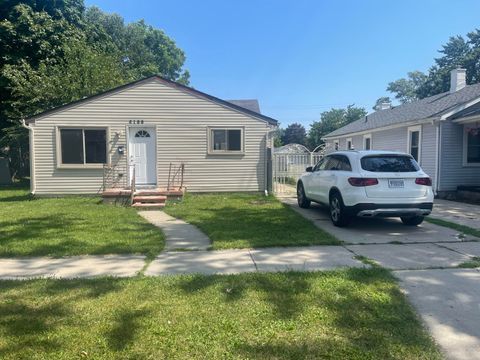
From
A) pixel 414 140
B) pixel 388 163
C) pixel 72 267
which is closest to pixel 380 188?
pixel 388 163

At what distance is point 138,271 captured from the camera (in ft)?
16.3

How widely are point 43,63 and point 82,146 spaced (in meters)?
7.82

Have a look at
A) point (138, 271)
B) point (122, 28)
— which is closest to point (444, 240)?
point (138, 271)

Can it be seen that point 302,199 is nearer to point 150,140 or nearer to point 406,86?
point 150,140

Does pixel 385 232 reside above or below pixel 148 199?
below

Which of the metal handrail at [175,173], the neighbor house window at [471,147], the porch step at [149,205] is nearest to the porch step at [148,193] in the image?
the porch step at [149,205]

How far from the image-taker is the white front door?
13875mm

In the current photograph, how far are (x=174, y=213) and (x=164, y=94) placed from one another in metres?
5.67

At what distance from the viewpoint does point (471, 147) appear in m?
14.2

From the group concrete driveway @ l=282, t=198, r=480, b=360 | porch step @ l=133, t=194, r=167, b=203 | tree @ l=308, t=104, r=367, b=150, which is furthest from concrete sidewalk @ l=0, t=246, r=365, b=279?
tree @ l=308, t=104, r=367, b=150

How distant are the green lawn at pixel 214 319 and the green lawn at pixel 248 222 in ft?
6.11

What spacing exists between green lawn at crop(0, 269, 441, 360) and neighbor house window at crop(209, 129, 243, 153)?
9.76 metres

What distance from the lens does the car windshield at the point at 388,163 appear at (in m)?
7.52

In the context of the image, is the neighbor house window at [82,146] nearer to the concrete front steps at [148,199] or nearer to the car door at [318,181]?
the concrete front steps at [148,199]
